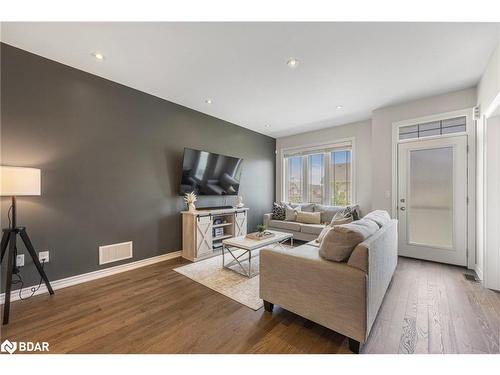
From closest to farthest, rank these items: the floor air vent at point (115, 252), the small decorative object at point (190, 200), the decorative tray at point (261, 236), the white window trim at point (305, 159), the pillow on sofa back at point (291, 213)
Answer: the floor air vent at point (115, 252), the decorative tray at point (261, 236), the small decorative object at point (190, 200), the white window trim at point (305, 159), the pillow on sofa back at point (291, 213)

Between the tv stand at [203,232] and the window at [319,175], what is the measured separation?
2241 mm

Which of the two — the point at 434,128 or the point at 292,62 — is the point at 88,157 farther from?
the point at 434,128

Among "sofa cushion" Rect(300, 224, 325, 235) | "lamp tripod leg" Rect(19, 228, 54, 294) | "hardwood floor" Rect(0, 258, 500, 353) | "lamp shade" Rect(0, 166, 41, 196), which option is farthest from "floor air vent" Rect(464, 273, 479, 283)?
"lamp shade" Rect(0, 166, 41, 196)

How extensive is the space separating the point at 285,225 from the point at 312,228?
0.64 m

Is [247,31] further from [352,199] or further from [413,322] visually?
[352,199]

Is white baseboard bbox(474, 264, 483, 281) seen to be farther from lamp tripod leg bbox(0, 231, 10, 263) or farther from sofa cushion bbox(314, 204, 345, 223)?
lamp tripod leg bbox(0, 231, 10, 263)

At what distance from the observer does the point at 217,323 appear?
1782 mm

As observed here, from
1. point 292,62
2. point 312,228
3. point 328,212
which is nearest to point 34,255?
point 292,62

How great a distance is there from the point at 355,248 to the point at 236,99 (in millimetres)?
2873

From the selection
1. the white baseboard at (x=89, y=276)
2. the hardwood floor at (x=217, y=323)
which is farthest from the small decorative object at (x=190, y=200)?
the hardwood floor at (x=217, y=323)

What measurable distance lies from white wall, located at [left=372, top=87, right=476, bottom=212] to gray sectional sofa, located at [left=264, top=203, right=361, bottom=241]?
61cm

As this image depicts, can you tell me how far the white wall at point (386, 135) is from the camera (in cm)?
329

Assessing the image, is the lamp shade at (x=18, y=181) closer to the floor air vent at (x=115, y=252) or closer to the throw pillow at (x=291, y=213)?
the floor air vent at (x=115, y=252)
